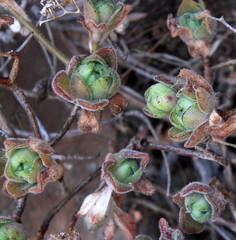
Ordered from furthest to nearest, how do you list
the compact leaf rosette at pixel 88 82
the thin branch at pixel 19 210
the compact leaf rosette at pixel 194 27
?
the compact leaf rosette at pixel 194 27, the thin branch at pixel 19 210, the compact leaf rosette at pixel 88 82

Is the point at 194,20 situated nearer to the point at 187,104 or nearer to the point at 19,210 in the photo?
the point at 187,104

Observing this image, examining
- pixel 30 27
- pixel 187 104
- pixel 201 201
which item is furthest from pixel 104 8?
pixel 201 201

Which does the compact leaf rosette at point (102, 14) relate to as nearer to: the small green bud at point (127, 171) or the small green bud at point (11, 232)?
the small green bud at point (127, 171)

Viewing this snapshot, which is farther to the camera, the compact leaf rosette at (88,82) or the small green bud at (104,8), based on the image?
the small green bud at (104,8)

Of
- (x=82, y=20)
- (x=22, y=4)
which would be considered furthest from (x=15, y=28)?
(x=82, y=20)

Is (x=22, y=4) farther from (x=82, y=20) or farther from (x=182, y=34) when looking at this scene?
(x=182, y=34)

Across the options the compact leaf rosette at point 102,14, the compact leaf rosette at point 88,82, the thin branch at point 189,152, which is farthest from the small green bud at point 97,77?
the thin branch at point 189,152
